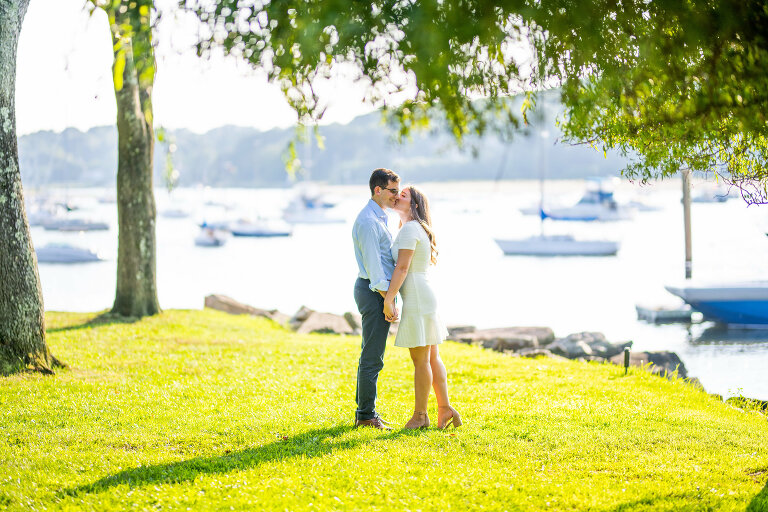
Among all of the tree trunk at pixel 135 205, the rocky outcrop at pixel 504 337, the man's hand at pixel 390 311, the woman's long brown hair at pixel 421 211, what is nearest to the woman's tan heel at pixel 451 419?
the man's hand at pixel 390 311

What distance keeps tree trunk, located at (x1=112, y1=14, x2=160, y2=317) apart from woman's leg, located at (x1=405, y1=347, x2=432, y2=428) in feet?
29.9

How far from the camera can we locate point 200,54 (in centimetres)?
479

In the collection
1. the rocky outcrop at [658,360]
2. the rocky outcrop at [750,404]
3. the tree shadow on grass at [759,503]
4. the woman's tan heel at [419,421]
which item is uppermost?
the woman's tan heel at [419,421]

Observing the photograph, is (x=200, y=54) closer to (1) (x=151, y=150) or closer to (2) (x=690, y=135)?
(2) (x=690, y=135)

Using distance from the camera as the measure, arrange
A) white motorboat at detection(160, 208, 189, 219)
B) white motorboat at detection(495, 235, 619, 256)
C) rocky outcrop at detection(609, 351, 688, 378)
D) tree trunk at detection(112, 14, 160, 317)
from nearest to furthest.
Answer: rocky outcrop at detection(609, 351, 688, 378) → tree trunk at detection(112, 14, 160, 317) → white motorboat at detection(495, 235, 619, 256) → white motorboat at detection(160, 208, 189, 219)

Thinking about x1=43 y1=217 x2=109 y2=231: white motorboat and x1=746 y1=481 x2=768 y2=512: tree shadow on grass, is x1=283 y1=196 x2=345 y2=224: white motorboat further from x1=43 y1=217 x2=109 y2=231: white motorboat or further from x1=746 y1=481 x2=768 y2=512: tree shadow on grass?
x1=746 y1=481 x2=768 y2=512: tree shadow on grass

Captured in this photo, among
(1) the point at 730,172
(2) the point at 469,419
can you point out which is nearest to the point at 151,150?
(2) the point at 469,419

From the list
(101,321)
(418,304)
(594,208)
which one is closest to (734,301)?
(101,321)

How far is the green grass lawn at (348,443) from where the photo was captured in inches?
204

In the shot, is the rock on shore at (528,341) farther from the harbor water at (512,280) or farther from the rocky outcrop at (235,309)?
the harbor water at (512,280)

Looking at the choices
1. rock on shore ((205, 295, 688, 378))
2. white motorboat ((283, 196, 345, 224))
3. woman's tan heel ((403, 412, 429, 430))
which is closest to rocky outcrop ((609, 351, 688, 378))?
rock on shore ((205, 295, 688, 378))

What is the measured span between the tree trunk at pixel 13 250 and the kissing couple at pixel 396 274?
4463mm

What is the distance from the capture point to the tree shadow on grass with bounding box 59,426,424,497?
5410 mm

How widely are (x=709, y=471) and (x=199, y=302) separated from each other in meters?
27.5
